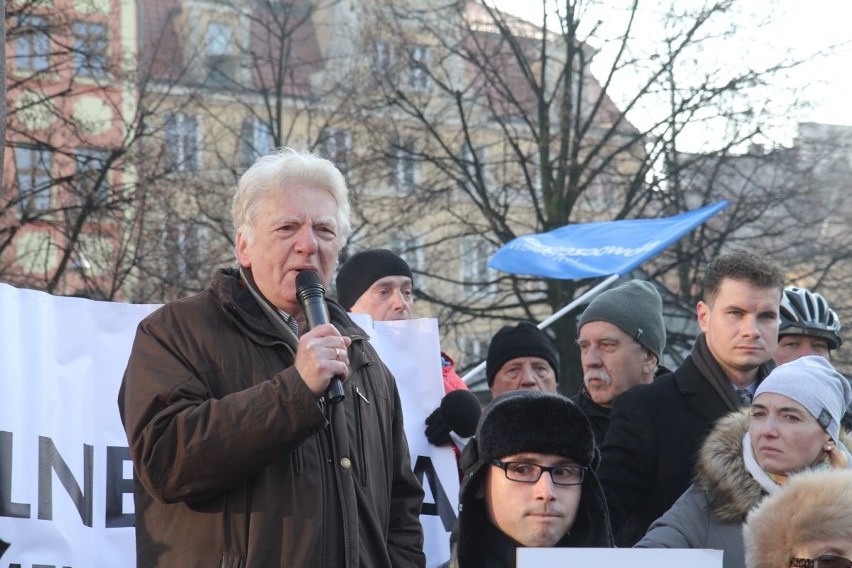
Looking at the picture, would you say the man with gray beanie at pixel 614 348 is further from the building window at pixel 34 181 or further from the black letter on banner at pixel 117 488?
the building window at pixel 34 181

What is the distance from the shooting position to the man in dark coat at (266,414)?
10.9 feet

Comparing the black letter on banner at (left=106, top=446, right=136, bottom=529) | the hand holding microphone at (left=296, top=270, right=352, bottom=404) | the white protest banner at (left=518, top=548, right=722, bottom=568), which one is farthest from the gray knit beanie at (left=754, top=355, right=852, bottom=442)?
the black letter on banner at (left=106, top=446, right=136, bottom=529)

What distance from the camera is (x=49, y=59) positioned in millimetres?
15375

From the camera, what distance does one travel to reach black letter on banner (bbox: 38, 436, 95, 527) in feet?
14.8

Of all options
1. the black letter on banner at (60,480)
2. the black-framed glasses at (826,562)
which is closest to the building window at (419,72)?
the black letter on banner at (60,480)

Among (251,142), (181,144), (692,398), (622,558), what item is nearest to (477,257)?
(251,142)

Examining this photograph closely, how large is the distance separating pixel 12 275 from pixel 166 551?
13.5 meters

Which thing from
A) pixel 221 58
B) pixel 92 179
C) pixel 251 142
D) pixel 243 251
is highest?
pixel 221 58

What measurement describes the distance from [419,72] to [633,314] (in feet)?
46.0

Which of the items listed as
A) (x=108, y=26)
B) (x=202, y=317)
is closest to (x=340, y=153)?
(x=108, y=26)

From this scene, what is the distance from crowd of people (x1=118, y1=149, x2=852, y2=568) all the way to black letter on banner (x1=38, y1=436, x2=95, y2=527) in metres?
1.08

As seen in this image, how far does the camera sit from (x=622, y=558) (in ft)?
9.61

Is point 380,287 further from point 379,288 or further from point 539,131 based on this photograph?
point 539,131

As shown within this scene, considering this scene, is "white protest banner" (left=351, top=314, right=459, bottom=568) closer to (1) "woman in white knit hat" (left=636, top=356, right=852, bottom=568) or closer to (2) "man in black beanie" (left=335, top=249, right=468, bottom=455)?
(2) "man in black beanie" (left=335, top=249, right=468, bottom=455)
